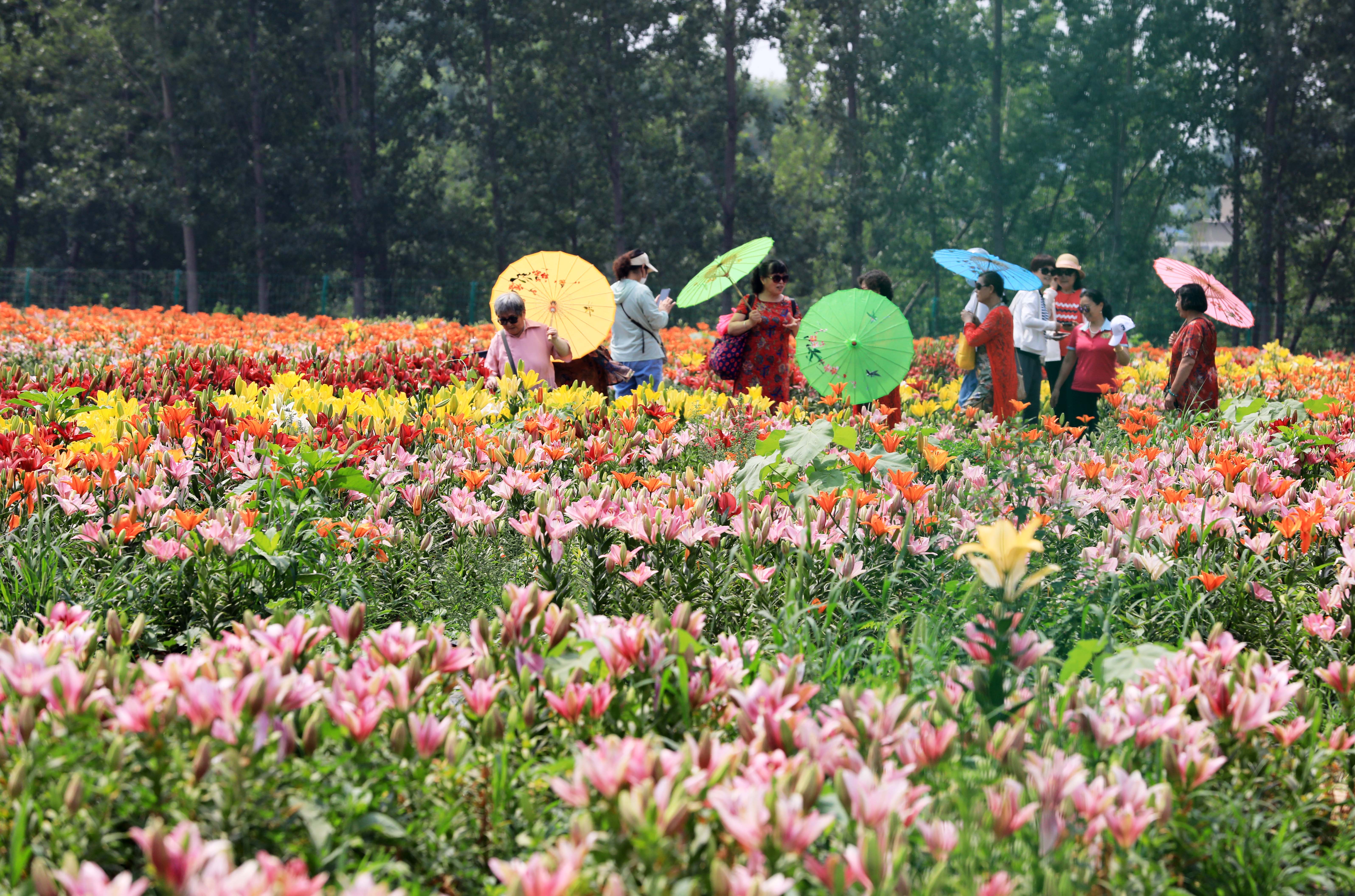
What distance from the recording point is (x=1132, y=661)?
6.94ft

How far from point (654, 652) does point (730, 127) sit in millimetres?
26491

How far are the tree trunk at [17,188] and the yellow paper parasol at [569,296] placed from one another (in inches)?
1209

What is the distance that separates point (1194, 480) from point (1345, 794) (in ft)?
6.27

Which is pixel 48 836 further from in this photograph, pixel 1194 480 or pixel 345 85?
pixel 345 85

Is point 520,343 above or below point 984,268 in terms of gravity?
below

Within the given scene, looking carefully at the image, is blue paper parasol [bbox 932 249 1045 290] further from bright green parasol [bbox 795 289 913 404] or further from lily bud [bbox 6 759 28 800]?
lily bud [bbox 6 759 28 800]

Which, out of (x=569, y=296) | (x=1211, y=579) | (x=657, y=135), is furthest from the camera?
(x=657, y=135)

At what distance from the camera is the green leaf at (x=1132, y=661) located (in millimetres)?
2066

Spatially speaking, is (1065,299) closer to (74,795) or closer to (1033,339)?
(1033,339)

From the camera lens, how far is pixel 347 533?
3225 mm

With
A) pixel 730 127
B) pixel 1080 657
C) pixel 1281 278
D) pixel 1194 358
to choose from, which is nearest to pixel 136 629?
pixel 1080 657

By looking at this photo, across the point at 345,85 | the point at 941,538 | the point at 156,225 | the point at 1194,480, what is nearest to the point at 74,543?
the point at 941,538

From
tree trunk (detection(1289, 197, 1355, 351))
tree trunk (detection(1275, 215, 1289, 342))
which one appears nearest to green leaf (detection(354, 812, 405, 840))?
tree trunk (detection(1275, 215, 1289, 342))

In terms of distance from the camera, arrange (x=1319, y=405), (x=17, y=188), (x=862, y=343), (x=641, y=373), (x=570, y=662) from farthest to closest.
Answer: (x=17, y=188) → (x=641, y=373) → (x=862, y=343) → (x=1319, y=405) → (x=570, y=662)
